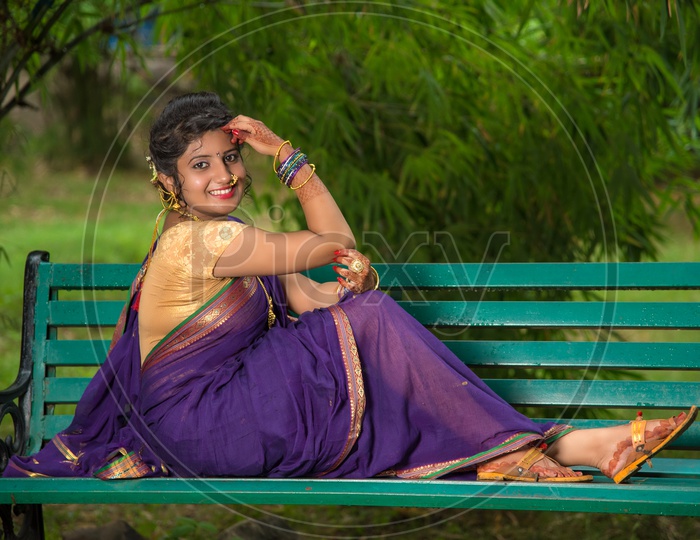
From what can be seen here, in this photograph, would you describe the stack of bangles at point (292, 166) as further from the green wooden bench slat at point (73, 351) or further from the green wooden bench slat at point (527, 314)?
the green wooden bench slat at point (73, 351)

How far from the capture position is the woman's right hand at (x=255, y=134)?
103 inches

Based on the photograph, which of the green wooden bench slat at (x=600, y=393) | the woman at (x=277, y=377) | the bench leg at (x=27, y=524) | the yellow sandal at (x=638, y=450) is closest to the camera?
Answer: the yellow sandal at (x=638, y=450)

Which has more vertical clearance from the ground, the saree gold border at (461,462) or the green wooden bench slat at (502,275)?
the green wooden bench slat at (502,275)

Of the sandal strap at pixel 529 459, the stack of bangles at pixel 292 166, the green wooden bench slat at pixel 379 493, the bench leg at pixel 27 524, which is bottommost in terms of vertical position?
the bench leg at pixel 27 524

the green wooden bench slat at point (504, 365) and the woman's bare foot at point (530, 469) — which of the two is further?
the woman's bare foot at point (530, 469)

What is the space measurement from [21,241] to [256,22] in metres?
5.71

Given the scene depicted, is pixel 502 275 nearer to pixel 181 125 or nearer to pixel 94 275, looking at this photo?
pixel 181 125

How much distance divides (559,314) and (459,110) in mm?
1652

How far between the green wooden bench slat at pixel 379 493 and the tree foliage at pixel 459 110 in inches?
69.3

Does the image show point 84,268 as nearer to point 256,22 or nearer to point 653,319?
point 256,22

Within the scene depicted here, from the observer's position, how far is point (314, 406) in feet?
8.23

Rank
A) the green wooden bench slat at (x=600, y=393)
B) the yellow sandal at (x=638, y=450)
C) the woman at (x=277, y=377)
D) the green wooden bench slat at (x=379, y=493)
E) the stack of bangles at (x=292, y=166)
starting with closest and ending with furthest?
the green wooden bench slat at (x=379, y=493) → the yellow sandal at (x=638, y=450) → the woman at (x=277, y=377) → the stack of bangles at (x=292, y=166) → the green wooden bench slat at (x=600, y=393)

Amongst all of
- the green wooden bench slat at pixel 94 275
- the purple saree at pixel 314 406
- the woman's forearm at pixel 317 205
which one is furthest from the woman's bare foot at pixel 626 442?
the green wooden bench slat at pixel 94 275

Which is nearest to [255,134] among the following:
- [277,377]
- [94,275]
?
[277,377]
